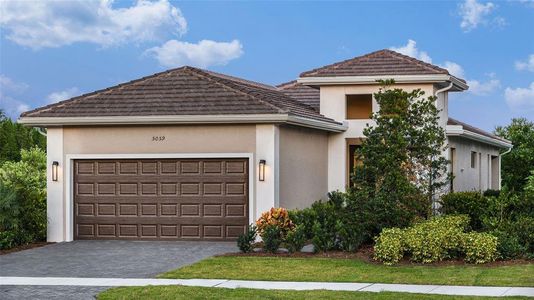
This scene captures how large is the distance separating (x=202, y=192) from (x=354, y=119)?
692 cm

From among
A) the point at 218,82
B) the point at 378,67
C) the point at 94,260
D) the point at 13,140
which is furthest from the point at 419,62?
the point at 13,140

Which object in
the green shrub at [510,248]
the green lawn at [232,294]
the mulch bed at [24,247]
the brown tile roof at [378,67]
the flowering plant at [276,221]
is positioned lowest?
the mulch bed at [24,247]

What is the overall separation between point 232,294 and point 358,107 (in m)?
15.6

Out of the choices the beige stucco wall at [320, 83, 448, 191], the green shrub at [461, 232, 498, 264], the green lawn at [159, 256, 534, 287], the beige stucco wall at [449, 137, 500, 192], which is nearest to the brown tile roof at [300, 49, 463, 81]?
the beige stucco wall at [320, 83, 448, 191]

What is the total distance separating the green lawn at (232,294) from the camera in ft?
43.3

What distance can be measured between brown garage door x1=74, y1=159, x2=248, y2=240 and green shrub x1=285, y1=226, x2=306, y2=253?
351 cm

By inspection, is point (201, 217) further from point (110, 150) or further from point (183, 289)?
point (183, 289)

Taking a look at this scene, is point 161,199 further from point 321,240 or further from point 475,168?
point 475,168

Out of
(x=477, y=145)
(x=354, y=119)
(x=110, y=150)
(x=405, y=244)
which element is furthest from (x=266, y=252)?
(x=477, y=145)

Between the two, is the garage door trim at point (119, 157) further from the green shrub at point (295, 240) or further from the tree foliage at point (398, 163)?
the tree foliage at point (398, 163)

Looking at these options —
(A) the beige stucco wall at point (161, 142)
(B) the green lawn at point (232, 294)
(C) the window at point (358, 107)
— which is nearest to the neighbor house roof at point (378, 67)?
(C) the window at point (358, 107)

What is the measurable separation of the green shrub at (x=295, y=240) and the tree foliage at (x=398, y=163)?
1461 millimetres

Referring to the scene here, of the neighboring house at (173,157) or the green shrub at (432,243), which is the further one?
the neighboring house at (173,157)

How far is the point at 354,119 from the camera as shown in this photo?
26.9m
